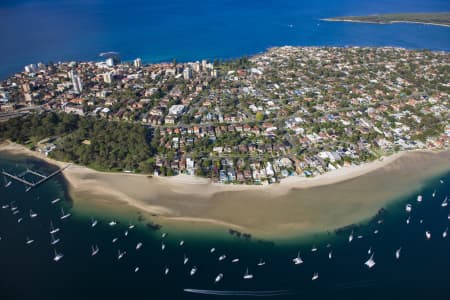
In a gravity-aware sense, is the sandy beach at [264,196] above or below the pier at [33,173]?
below

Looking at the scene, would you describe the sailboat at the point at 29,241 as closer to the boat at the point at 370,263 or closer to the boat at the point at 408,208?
the boat at the point at 370,263

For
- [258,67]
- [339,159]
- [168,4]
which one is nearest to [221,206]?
[339,159]

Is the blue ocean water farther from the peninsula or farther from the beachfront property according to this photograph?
the beachfront property

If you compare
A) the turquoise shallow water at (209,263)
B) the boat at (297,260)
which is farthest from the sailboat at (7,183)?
the boat at (297,260)

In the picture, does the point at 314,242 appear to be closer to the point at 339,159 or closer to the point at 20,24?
the point at 339,159

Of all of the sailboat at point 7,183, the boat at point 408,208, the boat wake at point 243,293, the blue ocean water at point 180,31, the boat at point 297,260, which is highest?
the blue ocean water at point 180,31

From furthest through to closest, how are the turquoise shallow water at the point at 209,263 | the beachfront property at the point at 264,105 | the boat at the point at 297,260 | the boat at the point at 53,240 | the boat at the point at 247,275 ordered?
the beachfront property at the point at 264,105 → the boat at the point at 53,240 → the boat at the point at 297,260 → the boat at the point at 247,275 → the turquoise shallow water at the point at 209,263

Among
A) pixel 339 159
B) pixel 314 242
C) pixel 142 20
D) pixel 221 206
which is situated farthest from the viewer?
pixel 142 20
